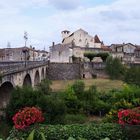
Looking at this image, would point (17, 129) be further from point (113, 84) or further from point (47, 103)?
point (113, 84)

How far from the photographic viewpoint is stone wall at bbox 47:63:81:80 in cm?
7675

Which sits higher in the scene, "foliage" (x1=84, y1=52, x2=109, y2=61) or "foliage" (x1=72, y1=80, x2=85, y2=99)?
"foliage" (x1=84, y1=52, x2=109, y2=61)

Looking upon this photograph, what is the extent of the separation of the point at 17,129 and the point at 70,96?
25.7m

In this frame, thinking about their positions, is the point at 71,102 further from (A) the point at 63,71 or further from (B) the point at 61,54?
(B) the point at 61,54

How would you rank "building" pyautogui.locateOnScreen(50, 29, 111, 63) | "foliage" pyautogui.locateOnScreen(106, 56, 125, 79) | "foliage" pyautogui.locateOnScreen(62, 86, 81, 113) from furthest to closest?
"building" pyautogui.locateOnScreen(50, 29, 111, 63)
"foliage" pyautogui.locateOnScreen(106, 56, 125, 79)
"foliage" pyautogui.locateOnScreen(62, 86, 81, 113)

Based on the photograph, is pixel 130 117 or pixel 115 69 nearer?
pixel 130 117

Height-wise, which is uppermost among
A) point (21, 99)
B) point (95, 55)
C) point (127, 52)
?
point (127, 52)

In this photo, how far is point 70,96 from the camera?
40188mm

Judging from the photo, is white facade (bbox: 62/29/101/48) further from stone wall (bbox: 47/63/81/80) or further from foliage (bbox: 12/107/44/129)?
foliage (bbox: 12/107/44/129)

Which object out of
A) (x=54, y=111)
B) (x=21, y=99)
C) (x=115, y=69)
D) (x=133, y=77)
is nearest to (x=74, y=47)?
(x=115, y=69)

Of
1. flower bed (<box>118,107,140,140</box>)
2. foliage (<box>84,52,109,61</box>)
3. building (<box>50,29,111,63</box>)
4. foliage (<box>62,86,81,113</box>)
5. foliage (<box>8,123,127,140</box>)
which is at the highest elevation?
building (<box>50,29,111,63</box>)

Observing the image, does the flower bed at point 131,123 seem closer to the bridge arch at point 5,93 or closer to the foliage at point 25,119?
the foliage at point 25,119

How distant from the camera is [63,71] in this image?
253 ft

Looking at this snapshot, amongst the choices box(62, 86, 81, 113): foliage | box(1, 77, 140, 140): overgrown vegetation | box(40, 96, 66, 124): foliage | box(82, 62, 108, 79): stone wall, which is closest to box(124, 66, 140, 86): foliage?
box(82, 62, 108, 79): stone wall
